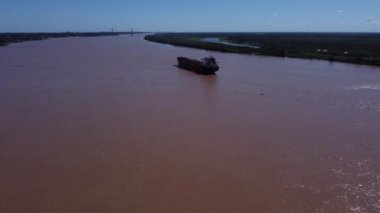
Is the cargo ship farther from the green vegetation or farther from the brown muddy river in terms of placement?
the green vegetation

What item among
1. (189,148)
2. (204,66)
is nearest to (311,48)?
(204,66)

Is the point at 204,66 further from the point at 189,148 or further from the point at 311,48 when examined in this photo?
the point at 311,48

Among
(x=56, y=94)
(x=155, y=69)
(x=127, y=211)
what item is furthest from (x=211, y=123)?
(x=155, y=69)

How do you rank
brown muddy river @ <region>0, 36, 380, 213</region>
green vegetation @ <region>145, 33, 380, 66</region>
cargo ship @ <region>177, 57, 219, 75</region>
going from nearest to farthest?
brown muddy river @ <region>0, 36, 380, 213</region>, cargo ship @ <region>177, 57, 219, 75</region>, green vegetation @ <region>145, 33, 380, 66</region>

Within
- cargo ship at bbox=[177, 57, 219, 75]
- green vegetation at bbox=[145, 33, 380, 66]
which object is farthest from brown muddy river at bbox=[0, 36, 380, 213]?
green vegetation at bbox=[145, 33, 380, 66]

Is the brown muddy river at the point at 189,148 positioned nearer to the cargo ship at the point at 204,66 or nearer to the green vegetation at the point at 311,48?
the cargo ship at the point at 204,66

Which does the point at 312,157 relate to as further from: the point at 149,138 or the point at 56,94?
the point at 56,94

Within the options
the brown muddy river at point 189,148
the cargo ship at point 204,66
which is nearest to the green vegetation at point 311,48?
the cargo ship at point 204,66

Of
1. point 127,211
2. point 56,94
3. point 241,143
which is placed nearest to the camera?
point 127,211
